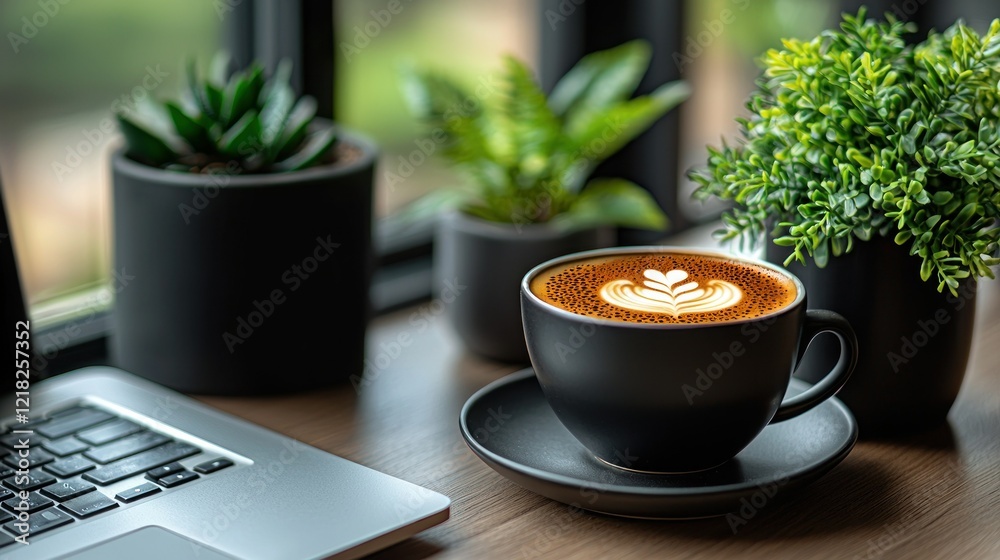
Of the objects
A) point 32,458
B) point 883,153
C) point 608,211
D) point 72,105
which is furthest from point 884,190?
point 72,105

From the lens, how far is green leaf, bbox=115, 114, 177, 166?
887 mm

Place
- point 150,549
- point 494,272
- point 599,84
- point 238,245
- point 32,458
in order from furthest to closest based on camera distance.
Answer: point 599,84 < point 494,272 < point 238,245 < point 32,458 < point 150,549

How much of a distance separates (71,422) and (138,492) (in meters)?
0.13

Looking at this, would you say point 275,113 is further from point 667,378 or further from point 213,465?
point 667,378

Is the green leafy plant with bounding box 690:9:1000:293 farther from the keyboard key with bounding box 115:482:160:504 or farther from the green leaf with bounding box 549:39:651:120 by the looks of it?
the keyboard key with bounding box 115:482:160:504

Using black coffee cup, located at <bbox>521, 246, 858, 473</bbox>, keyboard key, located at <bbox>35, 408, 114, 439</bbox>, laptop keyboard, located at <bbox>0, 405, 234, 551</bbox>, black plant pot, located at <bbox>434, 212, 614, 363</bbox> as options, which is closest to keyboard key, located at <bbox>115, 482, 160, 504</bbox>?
laptop keyboard, located at <bbox>0, 405, 234, 551</bbox>

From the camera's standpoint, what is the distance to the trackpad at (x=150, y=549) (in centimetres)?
65

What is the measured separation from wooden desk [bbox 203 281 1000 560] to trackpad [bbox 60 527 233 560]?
4.2 inches

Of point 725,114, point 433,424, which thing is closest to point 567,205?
point 433,424

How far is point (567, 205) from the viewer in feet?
3.57

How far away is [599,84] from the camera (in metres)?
1.13

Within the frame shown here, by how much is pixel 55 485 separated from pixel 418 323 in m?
0.45

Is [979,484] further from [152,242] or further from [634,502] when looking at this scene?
[152,242]

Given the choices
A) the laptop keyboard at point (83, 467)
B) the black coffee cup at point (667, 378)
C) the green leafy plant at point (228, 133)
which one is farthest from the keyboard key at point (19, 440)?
the black coffee cup at point (667, 378)
